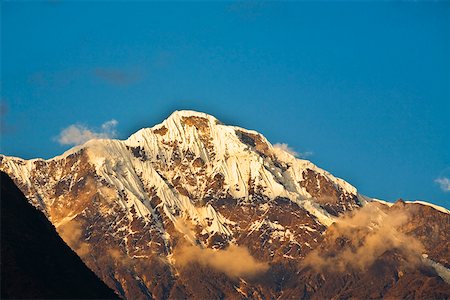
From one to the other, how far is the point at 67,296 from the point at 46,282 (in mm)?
3885

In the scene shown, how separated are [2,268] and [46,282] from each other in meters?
6.78

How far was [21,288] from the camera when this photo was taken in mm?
194125

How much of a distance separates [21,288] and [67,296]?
A: 7.85 metres

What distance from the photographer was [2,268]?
198250 millimetres

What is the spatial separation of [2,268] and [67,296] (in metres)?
10.3

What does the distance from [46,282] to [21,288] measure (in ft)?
21.0

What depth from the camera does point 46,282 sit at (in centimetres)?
Answer: 19988

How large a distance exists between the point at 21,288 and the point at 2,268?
5.90m

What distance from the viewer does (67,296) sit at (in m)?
199
